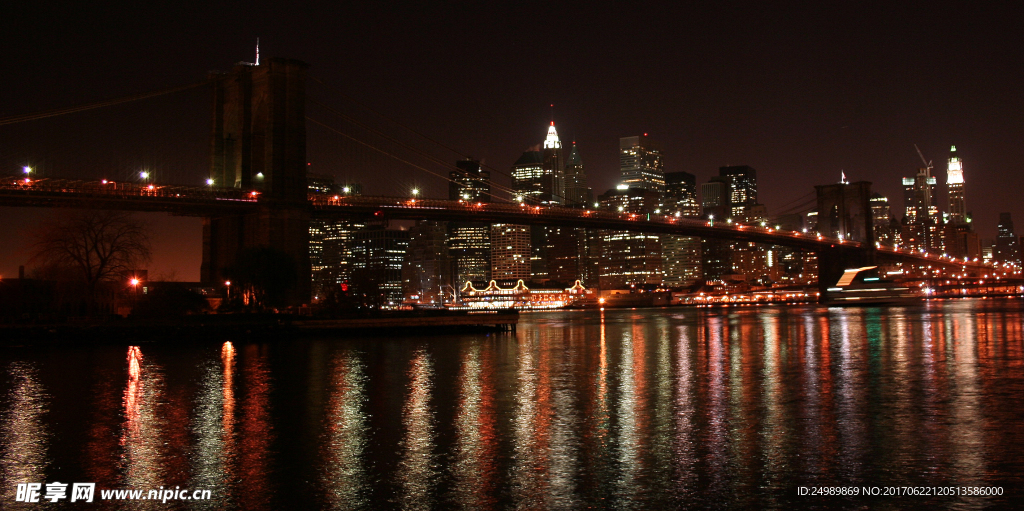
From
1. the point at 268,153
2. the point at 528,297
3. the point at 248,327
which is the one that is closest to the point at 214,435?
the point at 248,327

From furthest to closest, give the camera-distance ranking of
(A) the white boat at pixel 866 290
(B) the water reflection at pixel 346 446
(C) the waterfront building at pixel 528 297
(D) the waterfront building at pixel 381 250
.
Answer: (D) the waterfront building at pixel 381 250
(C) the waterfront building at pixel 528 297
(A) the white boat at pixel 866 290
(B) the water reflection at pixel 346 446

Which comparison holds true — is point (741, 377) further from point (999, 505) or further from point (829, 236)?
point (829, 236)

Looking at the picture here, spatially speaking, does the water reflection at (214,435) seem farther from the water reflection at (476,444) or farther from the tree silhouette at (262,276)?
the tree silhouette at (262,276)

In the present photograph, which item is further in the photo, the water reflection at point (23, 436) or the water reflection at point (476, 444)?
the water reflection at point (23, 436)

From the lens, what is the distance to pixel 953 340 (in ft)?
89.6

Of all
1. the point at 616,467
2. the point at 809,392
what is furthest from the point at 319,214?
the point at 616,467

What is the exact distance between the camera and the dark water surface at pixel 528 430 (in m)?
8.20

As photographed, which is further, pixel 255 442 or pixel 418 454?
pixel 255 442

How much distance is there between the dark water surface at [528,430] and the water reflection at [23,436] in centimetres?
5

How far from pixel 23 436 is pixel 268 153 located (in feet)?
110

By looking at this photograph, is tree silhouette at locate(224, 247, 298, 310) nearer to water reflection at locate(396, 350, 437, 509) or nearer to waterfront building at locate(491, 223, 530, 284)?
water reflection at locate(396, 350, 437, 509)

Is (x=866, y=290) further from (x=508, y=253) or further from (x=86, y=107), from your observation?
(x=508, y=253)

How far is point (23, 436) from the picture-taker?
11414mm

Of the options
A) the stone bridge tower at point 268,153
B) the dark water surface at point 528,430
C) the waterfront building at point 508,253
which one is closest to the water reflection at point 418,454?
the dark water surface at point 528,430
